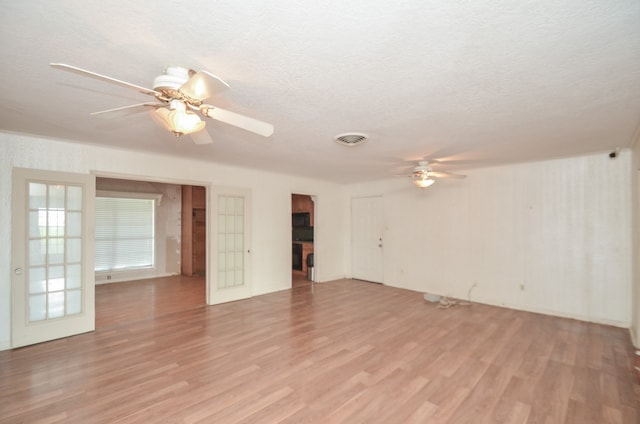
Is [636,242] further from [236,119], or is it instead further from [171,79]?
[171,79]

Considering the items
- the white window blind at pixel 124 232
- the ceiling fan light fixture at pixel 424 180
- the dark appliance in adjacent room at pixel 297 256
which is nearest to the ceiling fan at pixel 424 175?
the ceiling fan light fixture at pixel 424 180

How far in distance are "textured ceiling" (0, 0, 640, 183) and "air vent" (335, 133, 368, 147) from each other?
0.41 feet

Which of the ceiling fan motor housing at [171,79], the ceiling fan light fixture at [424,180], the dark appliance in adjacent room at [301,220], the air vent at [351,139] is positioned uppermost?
the air vent at [351,139]

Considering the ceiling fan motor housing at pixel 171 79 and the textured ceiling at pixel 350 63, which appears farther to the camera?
the ceiling fan motor housing at pixel 171 79

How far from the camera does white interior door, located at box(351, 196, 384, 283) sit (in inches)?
264

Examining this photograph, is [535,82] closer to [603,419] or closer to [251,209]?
[603,419]

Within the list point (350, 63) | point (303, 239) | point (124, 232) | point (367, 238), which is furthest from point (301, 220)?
point (350, 63)

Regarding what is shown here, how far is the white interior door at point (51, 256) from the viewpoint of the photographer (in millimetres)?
3287

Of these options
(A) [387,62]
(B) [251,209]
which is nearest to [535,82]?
(A) [387,62]

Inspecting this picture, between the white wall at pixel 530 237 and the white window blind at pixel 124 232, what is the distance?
6.34 meters

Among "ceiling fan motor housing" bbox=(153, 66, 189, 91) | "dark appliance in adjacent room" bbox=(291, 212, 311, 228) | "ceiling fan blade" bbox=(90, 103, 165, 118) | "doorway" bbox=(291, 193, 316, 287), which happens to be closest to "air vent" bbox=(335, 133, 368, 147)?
"ceiling fan motor housing" bbox=(153, 66, 189, 91)

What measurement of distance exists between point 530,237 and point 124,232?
859 centimetres

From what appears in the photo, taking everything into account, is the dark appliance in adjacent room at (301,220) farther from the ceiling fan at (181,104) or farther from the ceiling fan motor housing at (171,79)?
the ceiling fan motor housing at (171,79)

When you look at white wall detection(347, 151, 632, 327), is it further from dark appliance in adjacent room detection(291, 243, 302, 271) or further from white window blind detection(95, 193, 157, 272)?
white window blind detection(95, 193, 157, 272)
